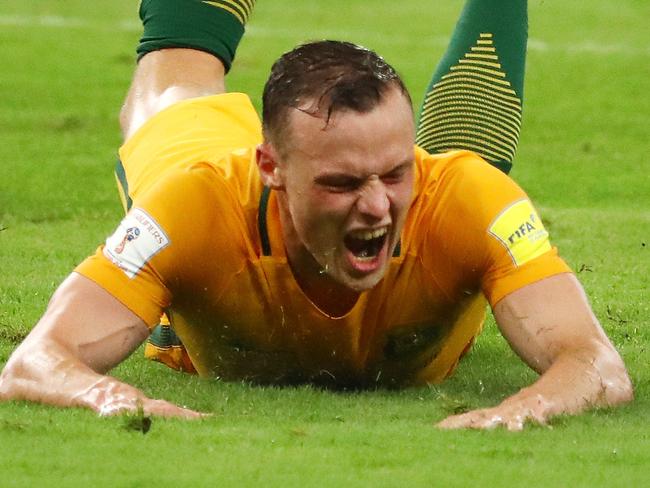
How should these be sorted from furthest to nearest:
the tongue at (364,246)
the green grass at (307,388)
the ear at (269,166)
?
the ear at (269,166), the tongue at (364,246), the green grass at (307,388)

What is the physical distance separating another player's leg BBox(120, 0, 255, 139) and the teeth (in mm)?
2495

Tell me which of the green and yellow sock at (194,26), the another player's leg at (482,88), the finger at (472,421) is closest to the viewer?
the finger at (472,421)

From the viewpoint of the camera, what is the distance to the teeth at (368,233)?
5.08m

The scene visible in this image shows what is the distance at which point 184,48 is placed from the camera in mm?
7691

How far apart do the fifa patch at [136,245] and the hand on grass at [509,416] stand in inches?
40.2

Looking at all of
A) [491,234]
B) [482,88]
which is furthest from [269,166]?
[482,88]

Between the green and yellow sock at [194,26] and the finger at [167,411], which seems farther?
the green and yellow sock at [194,26]

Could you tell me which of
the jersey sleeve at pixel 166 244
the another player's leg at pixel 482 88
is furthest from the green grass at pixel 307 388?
the another player's leg at pixel 482 88

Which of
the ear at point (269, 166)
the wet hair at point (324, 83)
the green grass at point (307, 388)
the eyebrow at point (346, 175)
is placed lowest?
the green grass at point (307, 388)

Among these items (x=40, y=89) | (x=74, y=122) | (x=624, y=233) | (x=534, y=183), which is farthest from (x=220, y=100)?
(x=40, y=89)

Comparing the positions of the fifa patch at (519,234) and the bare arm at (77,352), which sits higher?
the fifa patch at (519,234)

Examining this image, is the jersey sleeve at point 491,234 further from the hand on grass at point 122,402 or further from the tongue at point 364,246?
the hand on grass at point 122,402

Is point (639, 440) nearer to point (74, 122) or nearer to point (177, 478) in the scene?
point (177, 478)

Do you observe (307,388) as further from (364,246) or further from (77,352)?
(77,352)
